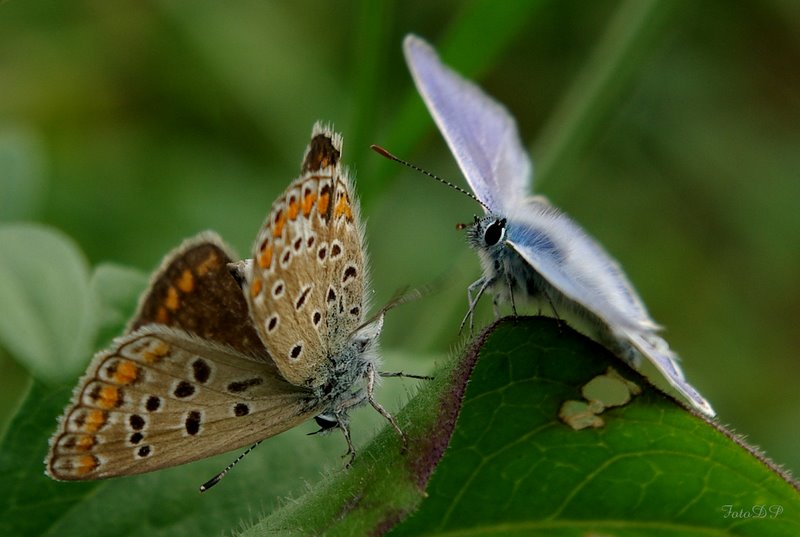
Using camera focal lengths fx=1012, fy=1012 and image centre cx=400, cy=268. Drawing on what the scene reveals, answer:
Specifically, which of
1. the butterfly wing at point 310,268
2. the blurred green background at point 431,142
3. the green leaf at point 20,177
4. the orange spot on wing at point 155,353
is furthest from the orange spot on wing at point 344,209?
the blurred green background at point 431,142

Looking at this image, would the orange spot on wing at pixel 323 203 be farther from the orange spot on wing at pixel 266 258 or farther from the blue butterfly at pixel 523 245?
the blue butterfly at pixel 523 245

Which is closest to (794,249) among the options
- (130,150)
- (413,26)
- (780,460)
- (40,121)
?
(780,460)

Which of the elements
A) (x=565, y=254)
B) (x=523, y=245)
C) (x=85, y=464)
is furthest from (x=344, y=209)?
(x=85, y=464)

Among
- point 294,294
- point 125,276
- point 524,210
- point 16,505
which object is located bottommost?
point 16,505

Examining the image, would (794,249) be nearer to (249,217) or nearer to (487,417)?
(249,217)

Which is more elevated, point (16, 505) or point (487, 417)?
point (487, 417)

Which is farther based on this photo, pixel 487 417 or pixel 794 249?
pixel 794 249

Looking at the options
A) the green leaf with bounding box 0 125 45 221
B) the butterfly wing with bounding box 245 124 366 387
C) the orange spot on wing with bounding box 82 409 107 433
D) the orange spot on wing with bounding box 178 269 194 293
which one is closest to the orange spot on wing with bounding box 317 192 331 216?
the butterfly wing with bounding box 245 124 366 387
